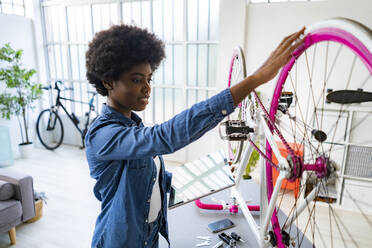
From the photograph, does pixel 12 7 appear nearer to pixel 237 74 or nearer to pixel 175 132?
pixel 237 74

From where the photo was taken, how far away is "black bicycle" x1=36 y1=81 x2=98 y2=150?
4.68 m

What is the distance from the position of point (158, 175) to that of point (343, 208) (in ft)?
8.83

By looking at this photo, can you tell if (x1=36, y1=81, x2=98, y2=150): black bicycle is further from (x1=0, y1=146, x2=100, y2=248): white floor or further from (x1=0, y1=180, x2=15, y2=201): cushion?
(x1=0, y1=180, x2=15, y2=201): cushion

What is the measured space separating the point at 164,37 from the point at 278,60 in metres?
3.60

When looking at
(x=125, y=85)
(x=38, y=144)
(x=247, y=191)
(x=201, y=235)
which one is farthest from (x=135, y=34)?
(x=38, y=144)

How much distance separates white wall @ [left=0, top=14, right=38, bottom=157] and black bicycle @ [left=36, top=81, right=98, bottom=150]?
201mm

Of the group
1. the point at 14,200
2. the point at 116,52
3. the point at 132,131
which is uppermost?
the point at 116,52

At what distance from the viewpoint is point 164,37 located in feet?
13.3

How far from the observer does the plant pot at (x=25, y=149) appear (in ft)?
14.2

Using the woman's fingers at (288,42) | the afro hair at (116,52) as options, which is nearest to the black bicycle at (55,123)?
the afro hair at (116,52)

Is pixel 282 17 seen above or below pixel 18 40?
above

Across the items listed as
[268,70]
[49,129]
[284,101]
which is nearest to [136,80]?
[268,70]

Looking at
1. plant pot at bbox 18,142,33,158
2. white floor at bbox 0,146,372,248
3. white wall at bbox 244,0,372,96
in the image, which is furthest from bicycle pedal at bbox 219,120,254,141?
plant pot at bbox 18,142,33,158

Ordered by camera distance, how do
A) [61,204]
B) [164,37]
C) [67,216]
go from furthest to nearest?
[164,37] < [61,204] < [67,216]
